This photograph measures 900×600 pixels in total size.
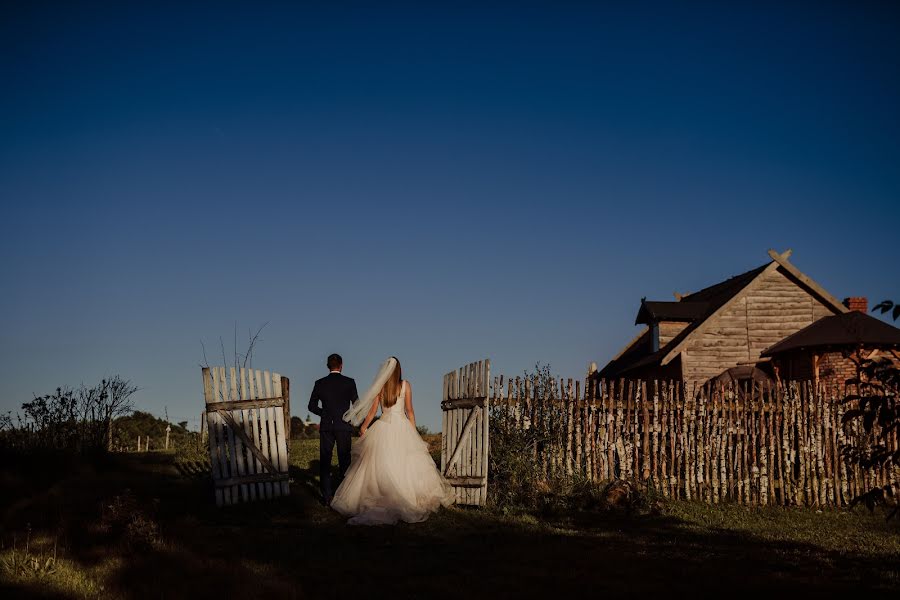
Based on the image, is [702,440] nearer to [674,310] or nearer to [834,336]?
[834,336]

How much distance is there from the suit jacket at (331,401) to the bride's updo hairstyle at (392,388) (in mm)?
864

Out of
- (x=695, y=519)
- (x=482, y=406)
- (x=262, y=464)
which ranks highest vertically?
(x=482, y=406)

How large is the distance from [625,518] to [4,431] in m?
14.6

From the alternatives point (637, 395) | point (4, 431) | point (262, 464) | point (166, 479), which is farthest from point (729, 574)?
point (4, 431)

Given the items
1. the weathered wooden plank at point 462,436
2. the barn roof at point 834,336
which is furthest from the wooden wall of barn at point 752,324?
the weathered wooden plank at point 462,436

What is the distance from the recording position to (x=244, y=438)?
12.9 metres

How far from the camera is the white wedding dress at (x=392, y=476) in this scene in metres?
10.7

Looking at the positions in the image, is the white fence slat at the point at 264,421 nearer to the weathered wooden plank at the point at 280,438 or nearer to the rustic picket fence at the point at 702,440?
the weathered wooden plank at the point at 280,438

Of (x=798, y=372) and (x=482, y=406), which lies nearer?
(x=482, y=406)

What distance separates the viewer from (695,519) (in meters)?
12.0

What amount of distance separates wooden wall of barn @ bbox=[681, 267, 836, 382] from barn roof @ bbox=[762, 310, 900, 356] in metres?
0.79

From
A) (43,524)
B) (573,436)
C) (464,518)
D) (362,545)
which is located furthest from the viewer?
(573,436)

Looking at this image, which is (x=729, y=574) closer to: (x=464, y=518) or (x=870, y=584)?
(x=870, y=584)

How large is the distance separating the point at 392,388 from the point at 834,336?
1812cm
